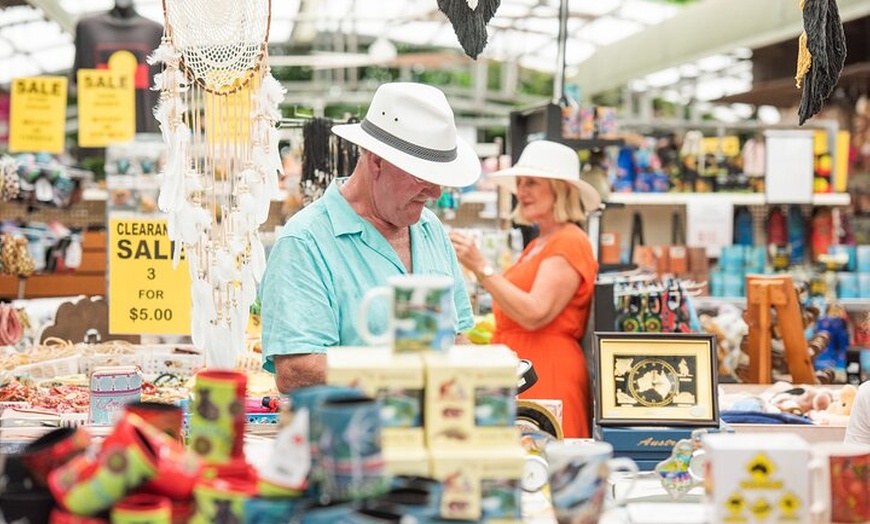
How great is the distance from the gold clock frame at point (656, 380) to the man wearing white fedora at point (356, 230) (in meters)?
0.58

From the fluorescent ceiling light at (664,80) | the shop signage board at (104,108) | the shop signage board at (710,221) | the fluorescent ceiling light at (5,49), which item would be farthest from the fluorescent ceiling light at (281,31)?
the shop signage board at (104,108)

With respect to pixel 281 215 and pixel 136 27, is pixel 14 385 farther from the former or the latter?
pixel 136 27

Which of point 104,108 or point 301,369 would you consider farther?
point 104,108

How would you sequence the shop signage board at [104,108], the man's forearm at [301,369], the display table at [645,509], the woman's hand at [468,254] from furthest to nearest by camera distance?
1. the shop signage board at [104,108]
2. the woman's hand at [468,254]
3. the man's forearm at [301,369]
4. the display table at [645,509]

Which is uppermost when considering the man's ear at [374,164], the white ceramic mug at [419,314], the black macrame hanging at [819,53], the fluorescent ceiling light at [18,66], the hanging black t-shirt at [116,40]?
the fluorescent ceiling light at [18,66]

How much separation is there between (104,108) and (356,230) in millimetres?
3716

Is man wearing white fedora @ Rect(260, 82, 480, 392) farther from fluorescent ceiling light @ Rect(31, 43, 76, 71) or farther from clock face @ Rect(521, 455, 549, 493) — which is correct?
fluorescent ceiling light @ Rect(31, 43, 76, 71)

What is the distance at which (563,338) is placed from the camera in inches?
188

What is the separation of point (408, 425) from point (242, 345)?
1.82 metres

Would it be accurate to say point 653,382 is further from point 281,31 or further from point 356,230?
point 281,31

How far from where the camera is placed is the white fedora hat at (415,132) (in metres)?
2.75

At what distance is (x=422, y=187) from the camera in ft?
9.29

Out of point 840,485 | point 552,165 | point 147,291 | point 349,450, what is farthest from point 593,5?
point 349,450

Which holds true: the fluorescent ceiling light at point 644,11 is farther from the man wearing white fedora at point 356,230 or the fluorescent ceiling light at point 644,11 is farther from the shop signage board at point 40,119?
the man wearing white fedora at point 356,230
